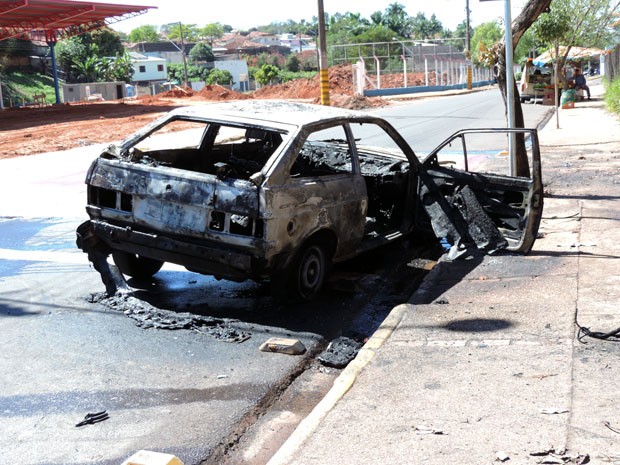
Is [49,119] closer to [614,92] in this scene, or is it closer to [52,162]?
[52,162]

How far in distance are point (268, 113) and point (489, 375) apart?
10.8 ft

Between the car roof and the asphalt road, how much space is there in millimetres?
1624

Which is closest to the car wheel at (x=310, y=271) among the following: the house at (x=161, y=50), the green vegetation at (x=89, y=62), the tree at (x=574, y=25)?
Result: the tree at (x=574, y=25)

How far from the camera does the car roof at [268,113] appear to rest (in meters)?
6.84

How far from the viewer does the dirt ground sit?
997 inches

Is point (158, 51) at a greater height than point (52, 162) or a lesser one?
greater

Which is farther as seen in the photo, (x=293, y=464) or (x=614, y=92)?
(x=614, y=92)

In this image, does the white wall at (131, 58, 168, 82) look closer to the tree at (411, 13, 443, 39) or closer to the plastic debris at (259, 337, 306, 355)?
the tree at (411, 13, 443, 39)

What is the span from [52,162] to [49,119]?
18.7 meters

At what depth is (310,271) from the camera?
681 centimetres

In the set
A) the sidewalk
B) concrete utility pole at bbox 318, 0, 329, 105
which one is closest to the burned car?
the sidewalk

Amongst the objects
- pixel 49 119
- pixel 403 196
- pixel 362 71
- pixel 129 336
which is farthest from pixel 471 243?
pixel 362 71

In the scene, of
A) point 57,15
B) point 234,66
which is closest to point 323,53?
point 57,15

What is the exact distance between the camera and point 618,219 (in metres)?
9.44
